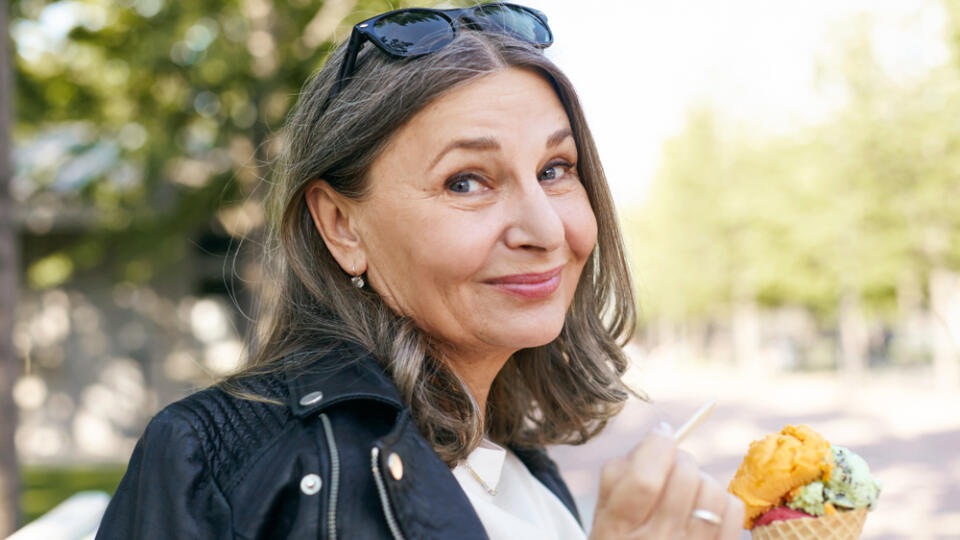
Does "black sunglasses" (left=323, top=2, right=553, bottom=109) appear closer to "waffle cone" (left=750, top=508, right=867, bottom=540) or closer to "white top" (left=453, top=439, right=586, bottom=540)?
"white top" (left=453, top=439, right=586, bottom=540)

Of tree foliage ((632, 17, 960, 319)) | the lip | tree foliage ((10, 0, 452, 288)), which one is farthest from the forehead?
tree foliage ((632, 17, 960, 319))

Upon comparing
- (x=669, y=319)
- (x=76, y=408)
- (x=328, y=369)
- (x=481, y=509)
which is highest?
(x=328, y=369)

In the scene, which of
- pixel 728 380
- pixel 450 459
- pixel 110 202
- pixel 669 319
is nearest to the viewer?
pixel 450 459

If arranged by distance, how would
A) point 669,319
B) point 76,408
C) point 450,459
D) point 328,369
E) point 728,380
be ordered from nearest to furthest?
1. point 328,369
2. point 450,459
3. point 76,408
4. point 728,380
5. point 669,319

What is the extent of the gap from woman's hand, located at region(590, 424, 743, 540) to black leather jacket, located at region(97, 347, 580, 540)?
255 millimetres

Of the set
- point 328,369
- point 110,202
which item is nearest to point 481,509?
point 328,369

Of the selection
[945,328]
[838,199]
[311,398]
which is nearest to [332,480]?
[311,398]

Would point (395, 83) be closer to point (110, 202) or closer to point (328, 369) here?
point (328, 369)

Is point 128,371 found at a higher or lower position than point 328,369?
lower

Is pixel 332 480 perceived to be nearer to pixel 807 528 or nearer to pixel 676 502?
pixel 676 502

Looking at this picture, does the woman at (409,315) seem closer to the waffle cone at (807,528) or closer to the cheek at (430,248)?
the cheek at (430,248)

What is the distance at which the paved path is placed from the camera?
7727mm

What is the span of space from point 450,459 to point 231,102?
8.19m

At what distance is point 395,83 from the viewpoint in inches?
67.9
